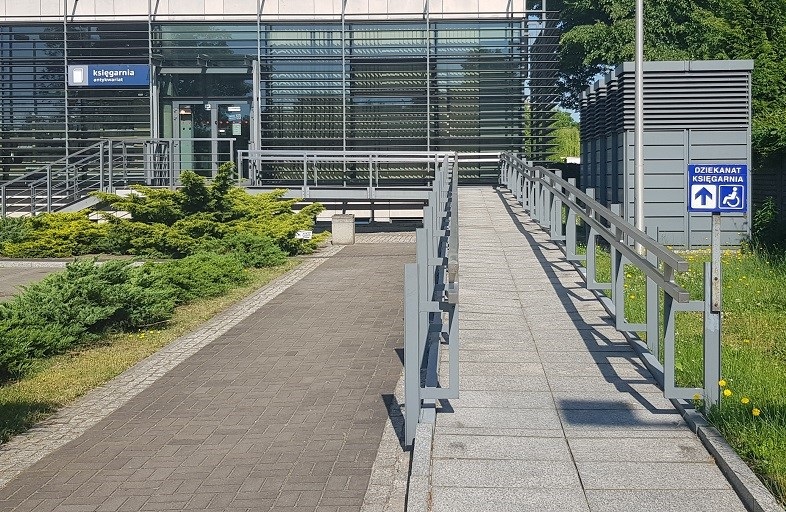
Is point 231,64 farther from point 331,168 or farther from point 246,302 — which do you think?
point 246,302

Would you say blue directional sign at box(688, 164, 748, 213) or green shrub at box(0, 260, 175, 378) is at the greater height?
blue directional sign at box(688, 164, 748, 213)

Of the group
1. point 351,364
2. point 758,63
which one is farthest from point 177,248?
point 758,63

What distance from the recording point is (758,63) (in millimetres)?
24031

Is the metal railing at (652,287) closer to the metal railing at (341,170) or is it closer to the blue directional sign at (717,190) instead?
the blue directional sign at (717,190)

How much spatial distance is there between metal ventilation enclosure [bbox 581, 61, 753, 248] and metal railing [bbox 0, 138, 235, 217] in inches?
434

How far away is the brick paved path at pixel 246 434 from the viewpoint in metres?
6.59

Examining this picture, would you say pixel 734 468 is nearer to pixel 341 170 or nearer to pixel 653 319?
pixel 653 319

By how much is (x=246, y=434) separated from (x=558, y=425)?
2282 mm

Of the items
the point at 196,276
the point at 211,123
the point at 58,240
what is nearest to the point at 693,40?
the point at 211,123

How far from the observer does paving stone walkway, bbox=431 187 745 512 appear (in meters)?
6.02

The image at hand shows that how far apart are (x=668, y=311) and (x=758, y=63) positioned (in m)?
18.1

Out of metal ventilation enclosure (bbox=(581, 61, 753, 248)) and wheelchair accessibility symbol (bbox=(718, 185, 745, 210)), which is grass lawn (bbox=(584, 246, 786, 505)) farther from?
metal ventilation enclosure (bbox=(581, 61, 753, 248))

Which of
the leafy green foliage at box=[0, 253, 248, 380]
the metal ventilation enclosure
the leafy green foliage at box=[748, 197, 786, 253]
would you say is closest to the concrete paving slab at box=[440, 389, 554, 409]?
the leafy green foliage at box=[0, 253, 248, 380]

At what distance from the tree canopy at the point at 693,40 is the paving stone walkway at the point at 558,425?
428 inches
